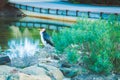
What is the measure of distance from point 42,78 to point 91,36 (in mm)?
1912

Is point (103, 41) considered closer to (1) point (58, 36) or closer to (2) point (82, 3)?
(1) point (58, 36)

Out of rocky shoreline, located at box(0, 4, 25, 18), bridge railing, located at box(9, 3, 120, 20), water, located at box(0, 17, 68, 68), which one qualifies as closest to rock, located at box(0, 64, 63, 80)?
water, located at box(0, 17, 68, 68)

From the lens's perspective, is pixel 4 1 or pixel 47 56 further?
pixel 4 1

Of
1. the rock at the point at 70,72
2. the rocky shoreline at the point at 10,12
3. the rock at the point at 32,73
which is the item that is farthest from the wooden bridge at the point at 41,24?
the rock at the point at 32,73

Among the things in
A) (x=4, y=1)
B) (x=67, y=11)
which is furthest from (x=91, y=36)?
(x=4, y=1)

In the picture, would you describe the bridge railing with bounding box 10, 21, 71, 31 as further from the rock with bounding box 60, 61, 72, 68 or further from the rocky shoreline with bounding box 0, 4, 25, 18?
the rock with bounding box 60, 61, 72, 68

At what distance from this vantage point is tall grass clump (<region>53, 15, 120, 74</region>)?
9.30 meters

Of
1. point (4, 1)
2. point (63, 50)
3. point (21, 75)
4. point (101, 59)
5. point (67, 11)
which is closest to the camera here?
point (21, 75)

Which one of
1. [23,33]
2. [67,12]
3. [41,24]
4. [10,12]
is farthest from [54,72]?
[10,12]

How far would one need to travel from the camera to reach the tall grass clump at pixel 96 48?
930 cm

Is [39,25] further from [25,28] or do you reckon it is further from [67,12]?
[67,12]

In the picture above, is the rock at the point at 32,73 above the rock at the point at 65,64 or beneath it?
above

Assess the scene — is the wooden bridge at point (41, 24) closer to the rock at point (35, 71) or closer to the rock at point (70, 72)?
the rock at point (70, 72)

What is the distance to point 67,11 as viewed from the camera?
30.8 metres
